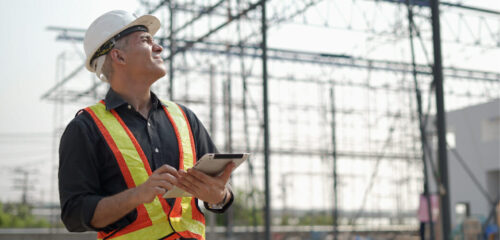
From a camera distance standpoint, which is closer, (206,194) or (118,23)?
(206,194)

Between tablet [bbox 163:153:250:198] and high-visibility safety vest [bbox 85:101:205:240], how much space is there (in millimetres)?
103

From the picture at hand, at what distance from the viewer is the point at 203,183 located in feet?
6.14

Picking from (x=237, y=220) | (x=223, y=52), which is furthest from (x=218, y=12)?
(x=237, y=220)

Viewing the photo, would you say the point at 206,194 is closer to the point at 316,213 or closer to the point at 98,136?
the point at 98,136

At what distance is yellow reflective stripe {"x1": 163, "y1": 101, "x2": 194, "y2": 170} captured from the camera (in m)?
2.13

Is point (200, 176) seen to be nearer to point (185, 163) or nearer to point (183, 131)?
point (185, 163)

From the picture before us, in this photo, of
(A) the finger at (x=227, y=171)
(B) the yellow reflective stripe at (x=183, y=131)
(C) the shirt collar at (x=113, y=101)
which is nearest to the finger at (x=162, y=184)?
(A) the finger at (x=227, y=171)

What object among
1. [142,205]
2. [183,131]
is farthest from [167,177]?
[183,131]

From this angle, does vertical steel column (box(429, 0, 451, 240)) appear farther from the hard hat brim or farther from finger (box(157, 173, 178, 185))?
finger (box(157, 173, 178, 185))

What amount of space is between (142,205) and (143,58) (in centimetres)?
50

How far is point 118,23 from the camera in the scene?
2.17m

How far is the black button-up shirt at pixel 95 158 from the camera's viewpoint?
191 cm

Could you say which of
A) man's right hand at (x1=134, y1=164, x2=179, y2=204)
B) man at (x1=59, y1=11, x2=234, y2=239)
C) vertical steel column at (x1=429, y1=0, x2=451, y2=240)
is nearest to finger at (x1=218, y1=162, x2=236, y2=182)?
man at (x1=59, y1=11, x2=234, y2=239)

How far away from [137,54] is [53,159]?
21.6 meters
